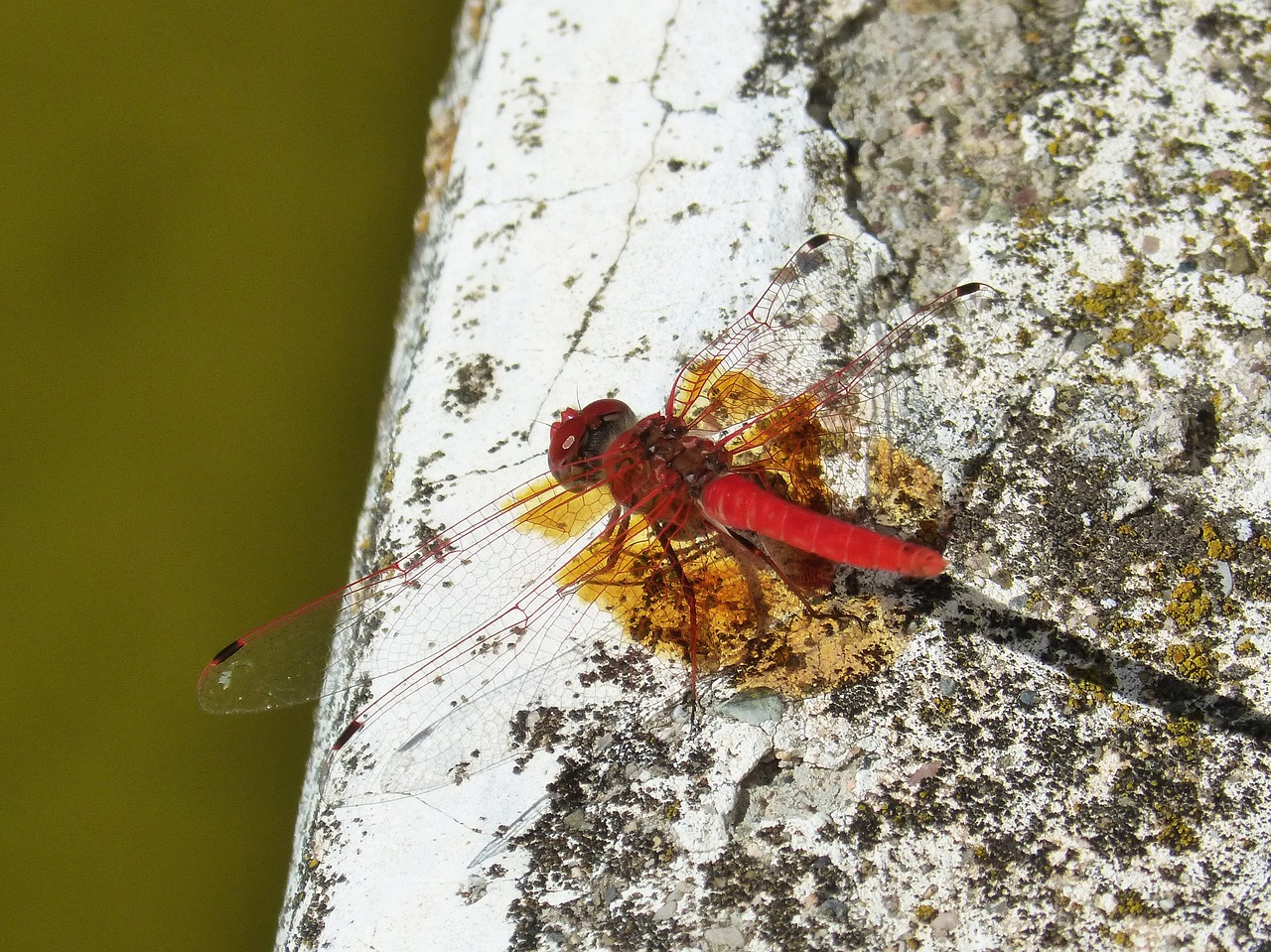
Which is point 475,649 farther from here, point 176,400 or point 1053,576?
point 176,400

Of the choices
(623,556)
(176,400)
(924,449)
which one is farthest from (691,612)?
(176,400)

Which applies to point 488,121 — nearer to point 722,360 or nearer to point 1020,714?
point 722,360

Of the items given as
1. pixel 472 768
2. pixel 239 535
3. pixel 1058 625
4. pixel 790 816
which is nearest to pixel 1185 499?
pixel 1058 625

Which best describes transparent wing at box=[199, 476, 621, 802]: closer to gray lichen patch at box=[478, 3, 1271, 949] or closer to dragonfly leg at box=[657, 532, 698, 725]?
dragonfly leg at box=[657, 532, 698, 725]

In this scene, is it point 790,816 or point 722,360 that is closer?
point 790,816

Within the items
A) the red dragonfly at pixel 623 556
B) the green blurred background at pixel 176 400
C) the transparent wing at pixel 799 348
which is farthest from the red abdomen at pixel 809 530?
the green blurred background at pixel 176 400

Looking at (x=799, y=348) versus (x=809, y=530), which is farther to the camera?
(x=799, y=348)

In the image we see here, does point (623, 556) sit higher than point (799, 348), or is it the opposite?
point (799, 348)
